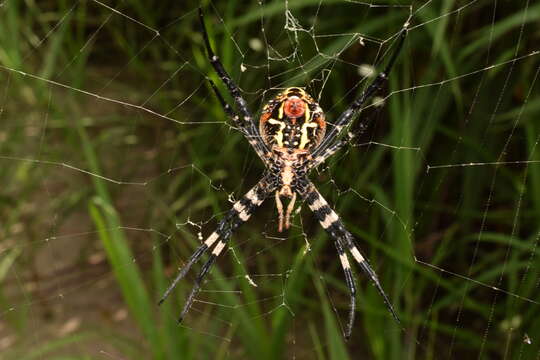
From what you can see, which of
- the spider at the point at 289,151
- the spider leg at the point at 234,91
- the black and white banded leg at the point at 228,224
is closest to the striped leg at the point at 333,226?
the spider at the point at 289,151

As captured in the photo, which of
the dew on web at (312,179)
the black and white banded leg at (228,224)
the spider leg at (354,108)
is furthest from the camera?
the dew on web at (312,179)

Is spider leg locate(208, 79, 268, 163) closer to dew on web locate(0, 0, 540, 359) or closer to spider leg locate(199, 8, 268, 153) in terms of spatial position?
spider leg locate(199, 8, 268, 153)

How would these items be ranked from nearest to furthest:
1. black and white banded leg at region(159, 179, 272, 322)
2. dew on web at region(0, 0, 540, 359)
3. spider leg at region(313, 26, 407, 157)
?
spider leg at region(313, 26, 407, 157) → black and white banded leg at region(159, 179, 272, 322) → dew on web at region(0, 0, 540, 359)

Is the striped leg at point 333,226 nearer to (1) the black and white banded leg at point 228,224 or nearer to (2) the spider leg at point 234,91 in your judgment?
(1) the black and white banded leg at point 228,224

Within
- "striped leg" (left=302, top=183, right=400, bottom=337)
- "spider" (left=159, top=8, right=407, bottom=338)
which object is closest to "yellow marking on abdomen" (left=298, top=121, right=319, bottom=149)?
"spider" (left=159, top=8, right=407, bottom=338)

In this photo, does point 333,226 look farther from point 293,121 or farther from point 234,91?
point 234,91

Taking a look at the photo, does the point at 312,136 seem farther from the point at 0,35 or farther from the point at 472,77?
the point at 0,35

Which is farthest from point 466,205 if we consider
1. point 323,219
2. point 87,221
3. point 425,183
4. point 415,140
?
point 87,221
